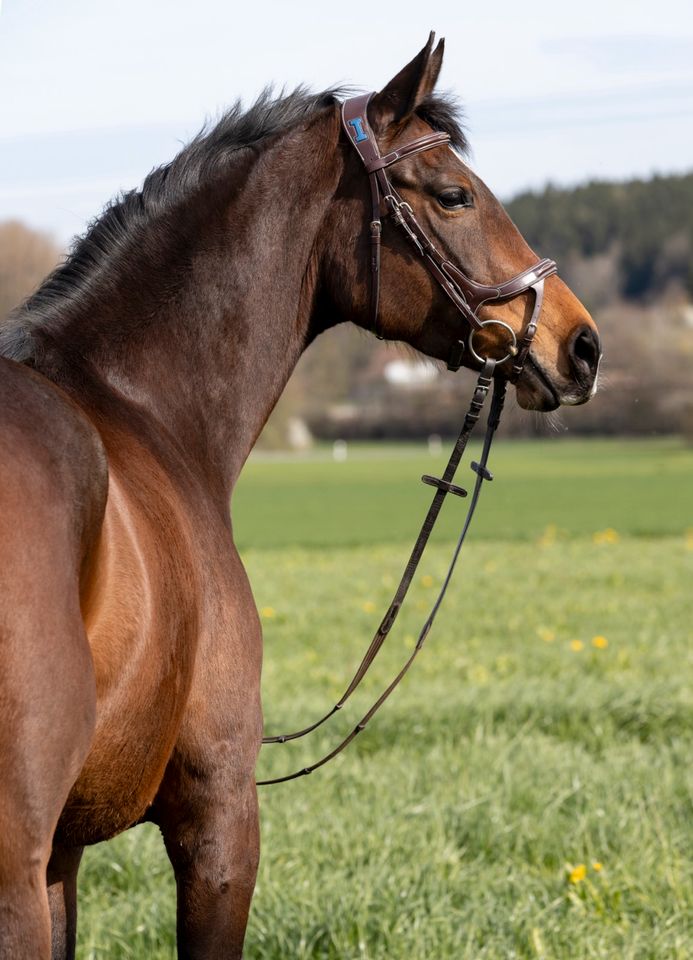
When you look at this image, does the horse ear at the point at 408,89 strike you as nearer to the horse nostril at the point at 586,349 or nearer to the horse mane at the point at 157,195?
the horse mane at the point at 157,195

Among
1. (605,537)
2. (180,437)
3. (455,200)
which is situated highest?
(455,200)

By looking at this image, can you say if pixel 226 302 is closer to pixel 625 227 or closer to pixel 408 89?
pixel 408 89

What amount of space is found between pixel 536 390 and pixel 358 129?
90cm

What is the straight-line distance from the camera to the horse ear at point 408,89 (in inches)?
126

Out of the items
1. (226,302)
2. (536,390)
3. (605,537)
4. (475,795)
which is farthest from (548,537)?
(226,302)

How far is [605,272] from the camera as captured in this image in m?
151

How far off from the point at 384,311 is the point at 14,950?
2010 millimetres

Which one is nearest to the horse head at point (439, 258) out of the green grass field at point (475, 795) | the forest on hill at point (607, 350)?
the green grass field at point (475, 795)

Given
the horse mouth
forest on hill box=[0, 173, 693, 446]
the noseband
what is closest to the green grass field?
the horse mouth

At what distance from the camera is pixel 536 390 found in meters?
3.42

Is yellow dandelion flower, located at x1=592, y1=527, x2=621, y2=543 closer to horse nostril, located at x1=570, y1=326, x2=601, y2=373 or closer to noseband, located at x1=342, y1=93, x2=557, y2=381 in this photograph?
horse nostril, located at x1=570, y1=326, x2=601, y2=373

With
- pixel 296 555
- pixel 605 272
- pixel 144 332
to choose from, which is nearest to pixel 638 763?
pixel 144 332

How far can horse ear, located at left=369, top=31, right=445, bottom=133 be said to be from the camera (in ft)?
10.5

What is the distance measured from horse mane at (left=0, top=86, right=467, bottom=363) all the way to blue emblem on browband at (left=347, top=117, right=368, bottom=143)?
16 cm
